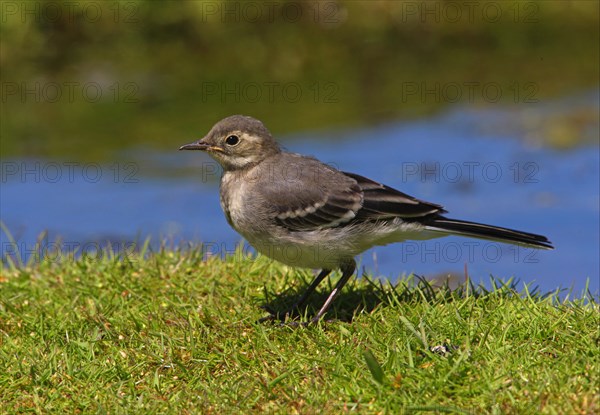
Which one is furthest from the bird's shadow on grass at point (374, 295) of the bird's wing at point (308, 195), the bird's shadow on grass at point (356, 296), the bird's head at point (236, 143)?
the bird's head at point (236, 143)

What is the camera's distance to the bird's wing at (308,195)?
7980 mm

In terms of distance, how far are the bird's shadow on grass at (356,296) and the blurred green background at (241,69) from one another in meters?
6.41

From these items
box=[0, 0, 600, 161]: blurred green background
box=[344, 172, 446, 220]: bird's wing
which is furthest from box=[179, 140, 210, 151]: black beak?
box=[0, 0, 600, 161]: blurred green background

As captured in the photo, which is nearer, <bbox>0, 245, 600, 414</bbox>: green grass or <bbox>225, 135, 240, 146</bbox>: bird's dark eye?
<bbox>0, 245, 600, 414</bbox>: green grass

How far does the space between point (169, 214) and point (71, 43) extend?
501cm

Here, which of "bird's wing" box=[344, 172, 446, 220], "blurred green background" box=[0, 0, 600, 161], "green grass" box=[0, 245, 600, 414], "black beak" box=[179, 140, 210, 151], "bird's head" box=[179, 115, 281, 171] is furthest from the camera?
"blurred green background" box=[0, 0, 600, 161]

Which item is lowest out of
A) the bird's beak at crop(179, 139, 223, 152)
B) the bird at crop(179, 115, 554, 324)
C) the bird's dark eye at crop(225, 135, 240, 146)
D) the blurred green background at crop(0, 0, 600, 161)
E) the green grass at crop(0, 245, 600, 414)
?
the green grass at crop(0, 245, 600, 414)

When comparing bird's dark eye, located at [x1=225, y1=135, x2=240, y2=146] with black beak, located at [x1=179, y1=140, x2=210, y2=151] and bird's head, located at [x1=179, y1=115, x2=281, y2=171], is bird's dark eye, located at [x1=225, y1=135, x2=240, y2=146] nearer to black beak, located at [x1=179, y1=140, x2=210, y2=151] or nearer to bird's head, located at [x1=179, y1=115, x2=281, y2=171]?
bird's head, located at [x1=179, y1=115, x2=281, y2=171]

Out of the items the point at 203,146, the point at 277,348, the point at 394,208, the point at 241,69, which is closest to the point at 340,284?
the point at 394,208

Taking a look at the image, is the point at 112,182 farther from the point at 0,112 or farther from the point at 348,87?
the point at 348,87

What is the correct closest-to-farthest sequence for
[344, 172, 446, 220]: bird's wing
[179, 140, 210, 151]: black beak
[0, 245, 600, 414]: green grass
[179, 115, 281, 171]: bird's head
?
[0, 245, 600, 414]: green grass
[344, 172, 446, 220]: bird's wing
[179, 140, 210, 151]: black beak
[179, 115, 281, 171]: bird's head

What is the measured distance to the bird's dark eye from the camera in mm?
8523

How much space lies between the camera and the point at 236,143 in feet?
28.0

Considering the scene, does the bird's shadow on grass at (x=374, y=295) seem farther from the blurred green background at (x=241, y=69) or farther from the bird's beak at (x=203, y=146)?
the blurred green background at (x=241, y=69)
